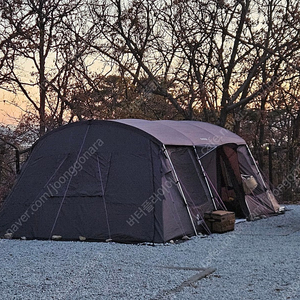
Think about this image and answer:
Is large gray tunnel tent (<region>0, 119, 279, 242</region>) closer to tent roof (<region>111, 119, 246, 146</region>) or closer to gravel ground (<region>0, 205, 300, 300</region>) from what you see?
tent roof (<region>111, 119, 246, 146</region>)

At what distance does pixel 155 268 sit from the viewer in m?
5.52

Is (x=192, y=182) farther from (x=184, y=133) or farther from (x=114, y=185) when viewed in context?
(x=114, y=185)

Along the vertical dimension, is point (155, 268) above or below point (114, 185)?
below

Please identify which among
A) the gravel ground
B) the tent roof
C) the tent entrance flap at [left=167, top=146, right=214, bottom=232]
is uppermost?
the tent roof

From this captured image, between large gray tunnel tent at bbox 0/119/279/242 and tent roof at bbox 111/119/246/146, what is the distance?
0.11 ft

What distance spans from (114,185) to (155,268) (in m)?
2.61

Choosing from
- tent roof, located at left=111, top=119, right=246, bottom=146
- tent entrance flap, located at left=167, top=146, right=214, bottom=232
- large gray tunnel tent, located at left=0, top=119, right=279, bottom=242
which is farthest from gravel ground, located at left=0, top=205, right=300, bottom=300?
tent roof, located at left=111, top=119, right=246, bottom=146

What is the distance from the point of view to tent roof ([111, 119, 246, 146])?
845 cm

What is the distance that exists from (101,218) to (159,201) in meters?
1.00

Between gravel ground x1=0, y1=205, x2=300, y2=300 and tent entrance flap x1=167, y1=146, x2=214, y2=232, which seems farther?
tent entrance flap x1=167, y1=146, x2=214, y2=232

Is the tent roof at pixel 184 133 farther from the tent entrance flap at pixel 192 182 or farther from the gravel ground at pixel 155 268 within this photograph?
the gravel ground at pixel 155 268

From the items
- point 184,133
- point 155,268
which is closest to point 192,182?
point 184,133

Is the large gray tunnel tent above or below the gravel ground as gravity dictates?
above

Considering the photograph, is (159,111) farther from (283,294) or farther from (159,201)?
(283,294)
